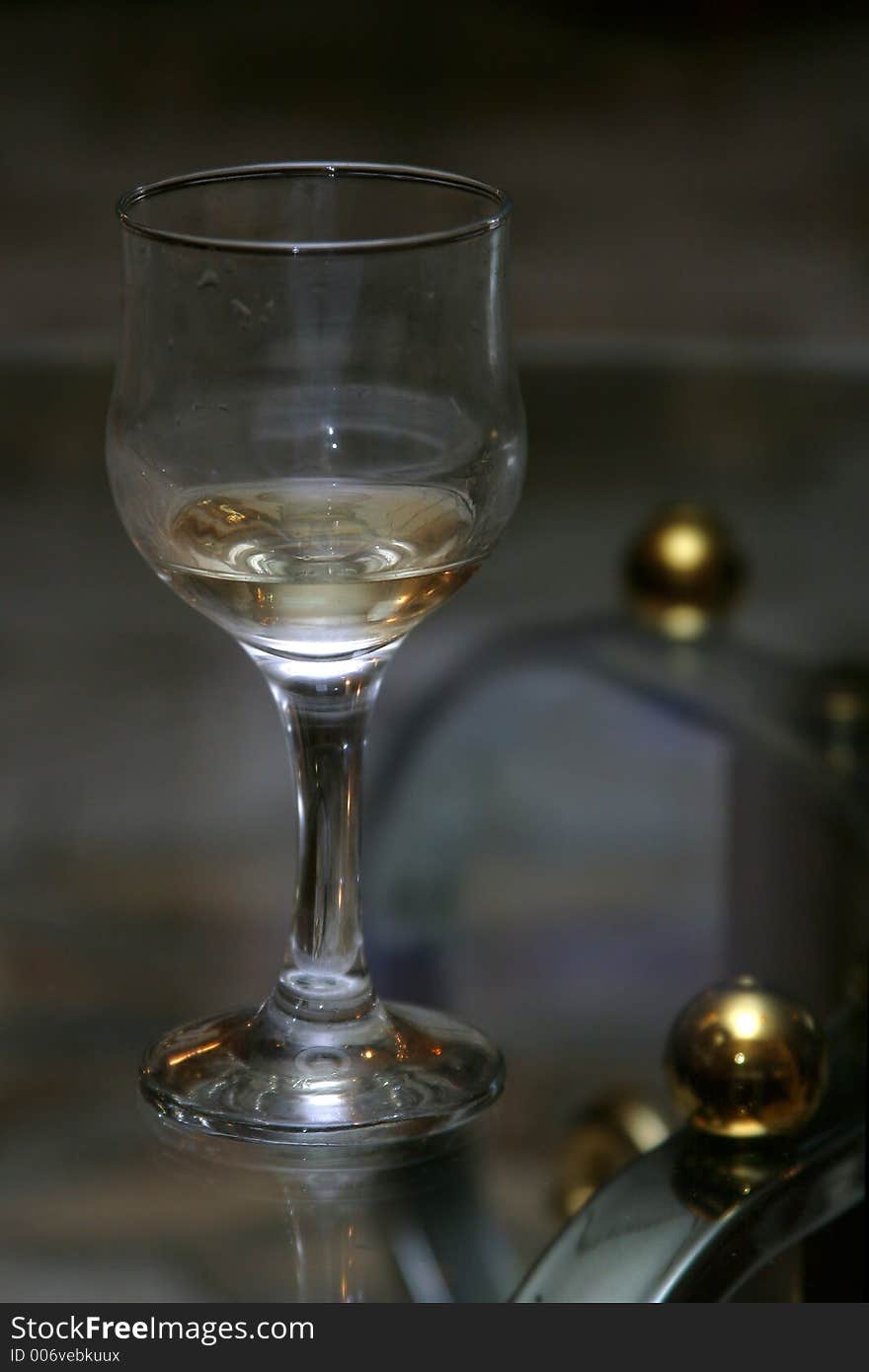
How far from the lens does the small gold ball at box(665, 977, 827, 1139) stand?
0.41 metres

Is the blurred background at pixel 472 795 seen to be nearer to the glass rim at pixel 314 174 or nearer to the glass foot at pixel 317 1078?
the glass foot at pixel 317 1078

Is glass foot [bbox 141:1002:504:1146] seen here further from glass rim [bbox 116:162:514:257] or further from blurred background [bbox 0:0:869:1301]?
glass rim [bbox 116:162:514:257]

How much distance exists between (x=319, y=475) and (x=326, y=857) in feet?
0.27

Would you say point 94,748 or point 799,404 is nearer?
point 94,748

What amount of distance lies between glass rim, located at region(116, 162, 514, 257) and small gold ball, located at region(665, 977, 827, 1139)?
172mm

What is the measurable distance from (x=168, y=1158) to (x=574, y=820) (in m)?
0.29

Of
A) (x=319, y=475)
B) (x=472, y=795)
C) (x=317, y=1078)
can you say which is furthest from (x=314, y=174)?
(x=472, y=795)

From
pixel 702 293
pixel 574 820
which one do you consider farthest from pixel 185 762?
pixel 702 293

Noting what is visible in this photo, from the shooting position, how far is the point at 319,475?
1.39ft

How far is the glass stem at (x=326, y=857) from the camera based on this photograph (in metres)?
0.42

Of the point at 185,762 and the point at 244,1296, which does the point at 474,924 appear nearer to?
the point at 185,762

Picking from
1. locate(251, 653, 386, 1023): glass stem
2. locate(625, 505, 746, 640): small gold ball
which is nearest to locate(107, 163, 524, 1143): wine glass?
locate(251, 653, 386, 1023): glass stem

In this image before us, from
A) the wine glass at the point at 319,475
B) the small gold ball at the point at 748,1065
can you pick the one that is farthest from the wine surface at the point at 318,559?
the small gold ball at the point at 748,1065

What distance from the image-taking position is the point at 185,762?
2.19ft
